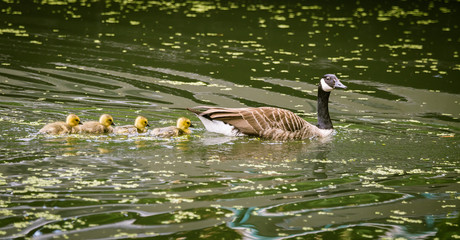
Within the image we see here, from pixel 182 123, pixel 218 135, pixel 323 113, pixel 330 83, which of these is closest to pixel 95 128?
pixel 182 123

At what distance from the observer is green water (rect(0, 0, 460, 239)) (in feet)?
20.5

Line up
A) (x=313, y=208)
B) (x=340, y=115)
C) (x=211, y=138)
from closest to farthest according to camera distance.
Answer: (x=313, y=208)
(x=211, y=138)
(x=340, y=115)

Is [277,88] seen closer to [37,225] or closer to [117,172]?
[117,172]

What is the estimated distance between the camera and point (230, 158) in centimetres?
823

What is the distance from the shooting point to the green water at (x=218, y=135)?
6242 mm

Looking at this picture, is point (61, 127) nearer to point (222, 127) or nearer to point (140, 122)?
point (140, 122)

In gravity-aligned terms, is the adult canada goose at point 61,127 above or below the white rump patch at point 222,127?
above

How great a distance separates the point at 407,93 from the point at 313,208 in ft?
22.5

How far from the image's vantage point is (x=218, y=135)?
951 cm

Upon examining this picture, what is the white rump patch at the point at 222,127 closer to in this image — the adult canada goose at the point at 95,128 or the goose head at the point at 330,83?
the adult canada goose at the point at 95,128

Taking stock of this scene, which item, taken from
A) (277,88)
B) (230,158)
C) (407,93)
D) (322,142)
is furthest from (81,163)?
(407,93)

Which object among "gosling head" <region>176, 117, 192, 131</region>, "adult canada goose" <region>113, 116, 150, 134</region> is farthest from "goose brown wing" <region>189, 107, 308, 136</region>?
"adult canada goose" <region>113, 116, 150, 134</region>

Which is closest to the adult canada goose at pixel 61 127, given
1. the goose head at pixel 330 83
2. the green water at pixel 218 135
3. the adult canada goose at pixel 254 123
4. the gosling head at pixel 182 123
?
the green water at pixel 218 135

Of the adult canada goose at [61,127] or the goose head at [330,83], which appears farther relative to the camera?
the goose head at [330,83]
